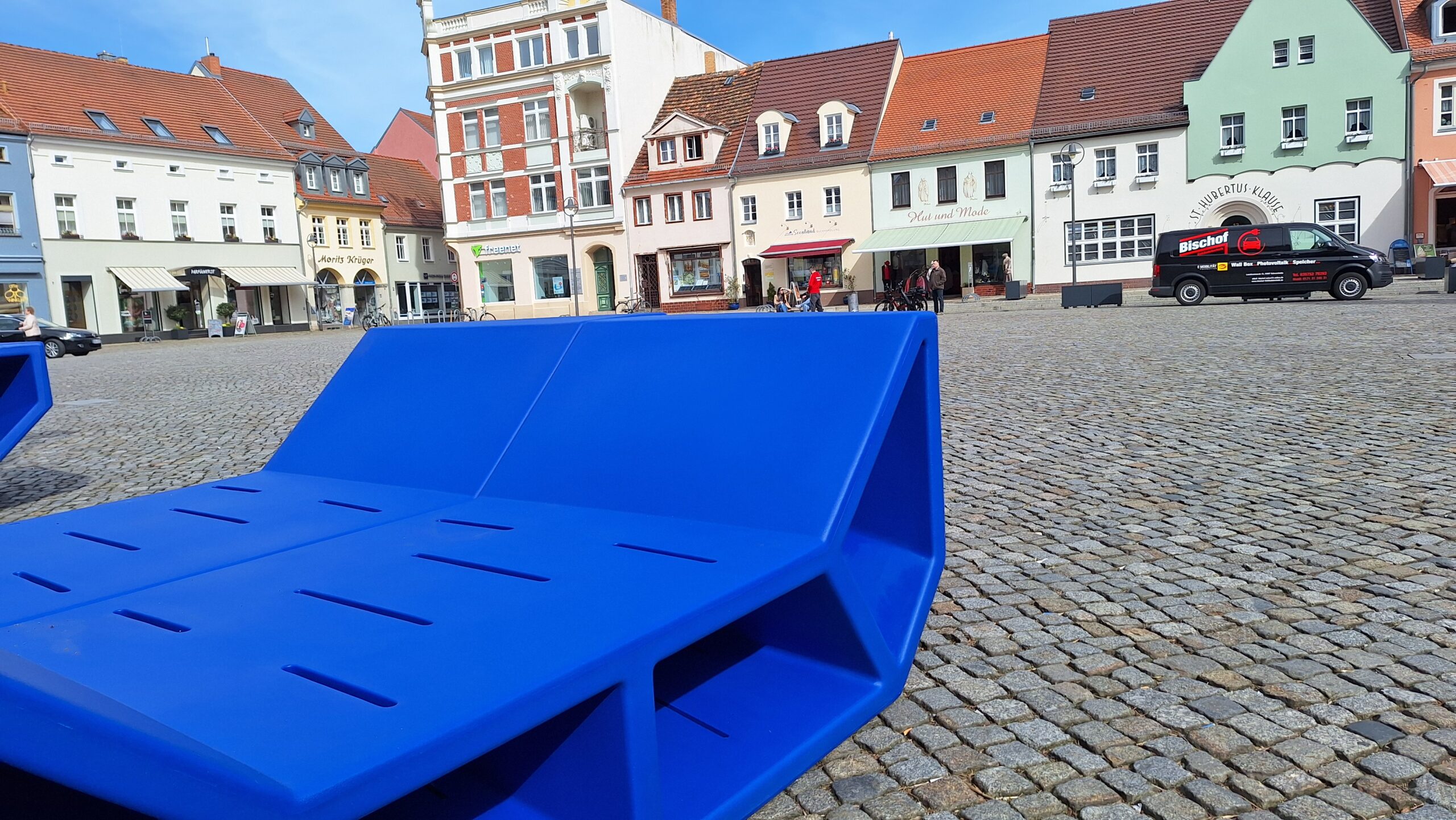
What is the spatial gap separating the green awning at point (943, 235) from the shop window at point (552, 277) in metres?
14.0

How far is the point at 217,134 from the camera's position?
151ft

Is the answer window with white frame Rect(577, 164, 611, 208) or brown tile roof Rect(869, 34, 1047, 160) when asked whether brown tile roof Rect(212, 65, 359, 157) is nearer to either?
window with white frame Rect(577, 164, 611, 208)

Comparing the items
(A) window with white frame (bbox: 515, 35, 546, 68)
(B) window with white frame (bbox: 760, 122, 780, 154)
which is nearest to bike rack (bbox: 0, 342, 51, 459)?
(B) window with white frame (bbox: 760, 122, 780, 154)

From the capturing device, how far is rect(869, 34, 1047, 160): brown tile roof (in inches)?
1547

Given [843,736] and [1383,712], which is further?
[1383,712]

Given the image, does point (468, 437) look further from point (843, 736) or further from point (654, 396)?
point (843, 736)

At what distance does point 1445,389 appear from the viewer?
8641 millimetres

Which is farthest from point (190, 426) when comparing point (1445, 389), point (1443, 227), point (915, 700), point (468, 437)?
point (1443, 227)

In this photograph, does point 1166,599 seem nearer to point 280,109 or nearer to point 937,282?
point 937,282

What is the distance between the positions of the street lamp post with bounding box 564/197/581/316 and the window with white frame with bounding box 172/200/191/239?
1552 centimetres

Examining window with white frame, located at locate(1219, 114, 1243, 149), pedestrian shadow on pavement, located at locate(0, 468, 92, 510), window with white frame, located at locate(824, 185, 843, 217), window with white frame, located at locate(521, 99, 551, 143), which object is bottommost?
pedestrian shadow on pavement, located at locate(0, 468, 92, 510)

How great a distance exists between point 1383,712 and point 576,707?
226 cm

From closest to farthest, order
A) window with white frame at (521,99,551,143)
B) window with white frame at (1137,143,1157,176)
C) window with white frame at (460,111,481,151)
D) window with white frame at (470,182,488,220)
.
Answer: window with white frame at (1137,143,1157,176) < window with white frame at (521,99,551,143) < window with white frame at (460,111,481,151) < window with white frame at (470,182,488,220)

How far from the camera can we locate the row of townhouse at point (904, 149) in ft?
115
